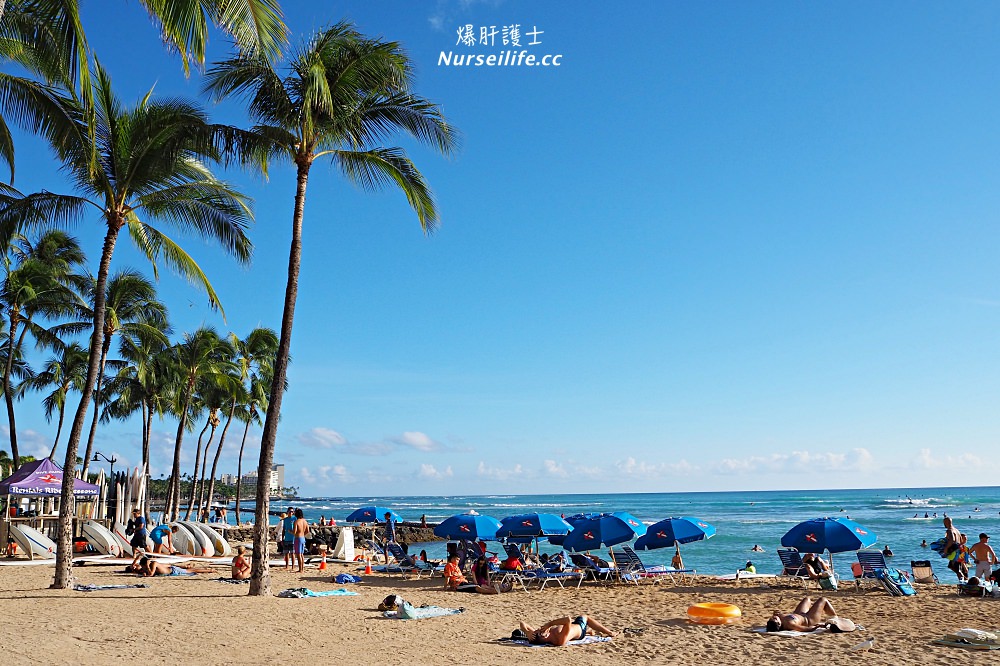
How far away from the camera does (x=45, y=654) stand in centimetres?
795

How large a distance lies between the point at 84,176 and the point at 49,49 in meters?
4.51

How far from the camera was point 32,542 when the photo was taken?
805 inches

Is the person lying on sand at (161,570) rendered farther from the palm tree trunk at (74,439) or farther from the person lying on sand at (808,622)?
the person lying on sand at (808,622)

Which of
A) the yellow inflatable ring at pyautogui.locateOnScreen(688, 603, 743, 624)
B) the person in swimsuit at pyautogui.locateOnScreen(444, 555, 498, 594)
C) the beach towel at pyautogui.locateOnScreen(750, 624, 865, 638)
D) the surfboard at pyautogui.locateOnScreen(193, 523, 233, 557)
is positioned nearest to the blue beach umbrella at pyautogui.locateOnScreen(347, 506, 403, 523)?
the surfboard at pyautogui.locateOnScreen(193, 523, 233, 557)

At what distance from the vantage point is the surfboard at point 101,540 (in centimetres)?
2080

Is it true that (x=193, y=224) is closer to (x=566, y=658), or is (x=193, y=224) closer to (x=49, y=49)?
(x=49, y=49)

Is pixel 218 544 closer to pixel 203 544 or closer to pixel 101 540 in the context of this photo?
pixel 203 544

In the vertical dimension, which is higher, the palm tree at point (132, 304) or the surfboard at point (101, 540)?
the palm tree at point (132, 304)

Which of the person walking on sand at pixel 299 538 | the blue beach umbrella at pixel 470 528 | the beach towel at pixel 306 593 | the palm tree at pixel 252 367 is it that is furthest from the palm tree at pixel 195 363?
the beach towel at pixel 306 593

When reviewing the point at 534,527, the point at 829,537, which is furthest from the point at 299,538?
the point at 829,537

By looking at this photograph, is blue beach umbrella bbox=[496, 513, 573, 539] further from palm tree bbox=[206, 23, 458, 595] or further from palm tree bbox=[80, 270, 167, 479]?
palm tree bbox=[80, 270, 167, 479]

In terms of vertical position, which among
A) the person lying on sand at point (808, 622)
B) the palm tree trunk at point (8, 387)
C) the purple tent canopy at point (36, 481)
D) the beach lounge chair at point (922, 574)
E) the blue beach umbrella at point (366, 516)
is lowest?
the beach lounge chair at point (922, 574)

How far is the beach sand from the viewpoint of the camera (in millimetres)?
8820

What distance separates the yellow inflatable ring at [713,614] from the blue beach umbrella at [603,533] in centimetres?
632
